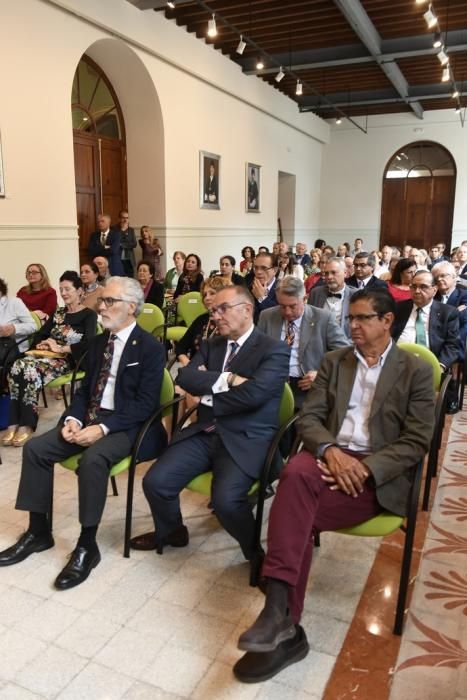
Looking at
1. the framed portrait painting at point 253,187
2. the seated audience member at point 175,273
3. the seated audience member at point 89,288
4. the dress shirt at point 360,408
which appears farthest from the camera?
the framed portrait painting at point 253,187

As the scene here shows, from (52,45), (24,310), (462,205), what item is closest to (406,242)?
(462,205)

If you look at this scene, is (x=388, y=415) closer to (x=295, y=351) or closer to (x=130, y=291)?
(x=295, y=351)

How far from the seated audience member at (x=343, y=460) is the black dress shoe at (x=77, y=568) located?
84cm

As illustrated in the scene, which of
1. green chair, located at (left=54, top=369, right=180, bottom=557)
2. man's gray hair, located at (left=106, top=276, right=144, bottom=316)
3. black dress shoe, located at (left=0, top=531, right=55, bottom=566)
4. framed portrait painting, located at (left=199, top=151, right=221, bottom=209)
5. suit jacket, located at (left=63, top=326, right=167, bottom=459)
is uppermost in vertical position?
framed portrait painting, located at (left=199, top=151, right=221, bottom=209)

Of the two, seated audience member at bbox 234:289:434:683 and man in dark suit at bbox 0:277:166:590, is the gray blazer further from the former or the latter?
man in dark suit at bbox 0:277:166:590

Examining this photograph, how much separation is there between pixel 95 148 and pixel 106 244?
60.4 inches

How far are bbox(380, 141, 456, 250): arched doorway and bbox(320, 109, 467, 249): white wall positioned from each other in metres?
0.19

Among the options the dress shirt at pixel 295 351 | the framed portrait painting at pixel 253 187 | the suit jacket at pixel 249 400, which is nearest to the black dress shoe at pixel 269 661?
the suit jacket at pixel 249 400

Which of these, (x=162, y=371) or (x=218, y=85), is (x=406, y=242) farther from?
(x=162, y=371)

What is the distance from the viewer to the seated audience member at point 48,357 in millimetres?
3775

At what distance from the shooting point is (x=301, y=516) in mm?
1925

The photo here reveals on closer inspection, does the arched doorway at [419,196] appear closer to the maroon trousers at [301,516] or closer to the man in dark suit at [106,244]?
the man in dark suit at [106,244]

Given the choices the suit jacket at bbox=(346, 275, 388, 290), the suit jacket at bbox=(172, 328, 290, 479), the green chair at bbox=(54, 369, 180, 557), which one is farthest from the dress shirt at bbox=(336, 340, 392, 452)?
the suit jacket at bbox=(346, 275, 388, 290)

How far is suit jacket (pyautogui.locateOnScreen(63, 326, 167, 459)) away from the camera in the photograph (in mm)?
2553
